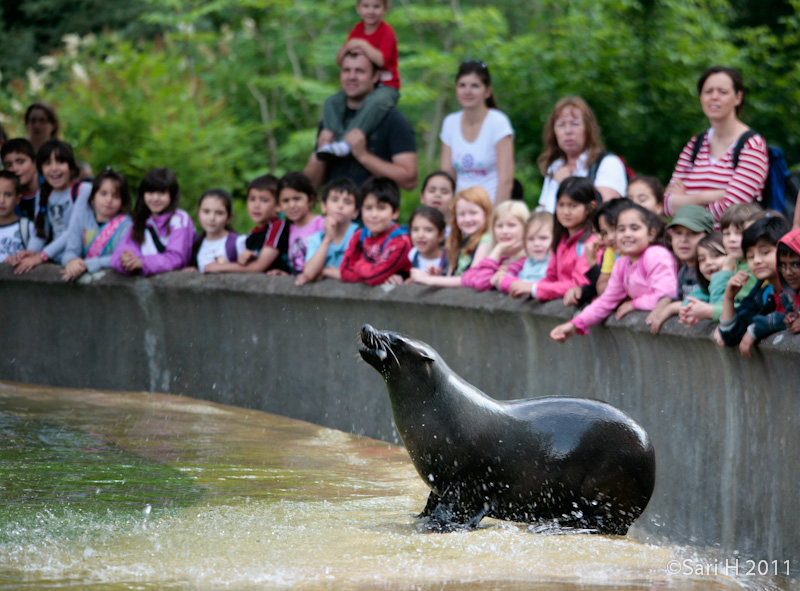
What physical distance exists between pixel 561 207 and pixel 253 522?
3333 mm

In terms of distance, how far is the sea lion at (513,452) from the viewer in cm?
548

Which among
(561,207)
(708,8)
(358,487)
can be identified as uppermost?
(708,8)

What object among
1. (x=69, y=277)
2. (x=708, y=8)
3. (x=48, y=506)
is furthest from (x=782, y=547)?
(x=708, y=8)

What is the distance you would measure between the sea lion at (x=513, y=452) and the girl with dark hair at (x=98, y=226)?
5.94 meters

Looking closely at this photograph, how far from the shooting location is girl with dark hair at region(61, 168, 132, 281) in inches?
426

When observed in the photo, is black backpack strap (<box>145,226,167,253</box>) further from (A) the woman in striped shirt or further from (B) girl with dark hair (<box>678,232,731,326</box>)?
(B) girl with dark hair (<box>678,232,731,326</box>)

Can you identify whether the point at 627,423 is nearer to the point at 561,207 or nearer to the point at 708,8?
the point at 561,207

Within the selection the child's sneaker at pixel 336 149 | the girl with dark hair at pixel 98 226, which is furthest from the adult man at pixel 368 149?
the girl with dark hair at pixel 98 226

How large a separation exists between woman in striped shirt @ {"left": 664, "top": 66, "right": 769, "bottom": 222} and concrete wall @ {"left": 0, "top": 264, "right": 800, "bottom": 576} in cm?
144

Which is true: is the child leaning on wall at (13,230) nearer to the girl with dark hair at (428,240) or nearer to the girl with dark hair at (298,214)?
the girl with dark hair at (298,214)

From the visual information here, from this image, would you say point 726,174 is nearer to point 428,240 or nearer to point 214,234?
point 428,240

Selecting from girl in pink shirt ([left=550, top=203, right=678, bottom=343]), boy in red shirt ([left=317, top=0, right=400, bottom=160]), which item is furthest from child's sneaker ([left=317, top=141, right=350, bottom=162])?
girl in pink shirt ([left=550, top=203, right=678, bottom=343])

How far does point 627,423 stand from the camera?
5.50 meters

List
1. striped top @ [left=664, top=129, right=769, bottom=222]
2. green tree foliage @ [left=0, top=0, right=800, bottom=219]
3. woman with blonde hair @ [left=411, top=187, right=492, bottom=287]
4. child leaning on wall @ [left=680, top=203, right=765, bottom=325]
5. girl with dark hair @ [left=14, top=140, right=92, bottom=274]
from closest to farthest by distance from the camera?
child leaning on wall @ [left=680, top=203, right=765, bottom=325], striped top @ [left=664, top=129, right=769, bottom=222], woman with blonde hair @ [left=411, top=187, right=492, bottom=287], girl with dark hair @ [left=14, top=140, right=92, bottom=274], green tree foliage @ [left=0, top=0, right=800, bottom=219]
